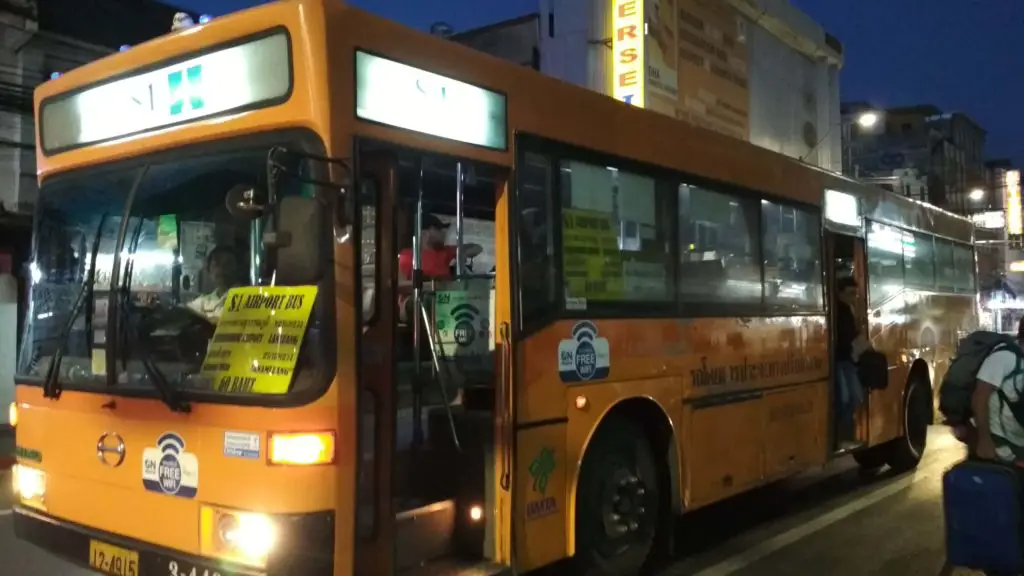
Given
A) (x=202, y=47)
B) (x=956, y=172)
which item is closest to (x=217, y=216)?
(x=202, y=47)

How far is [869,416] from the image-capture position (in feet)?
28.1

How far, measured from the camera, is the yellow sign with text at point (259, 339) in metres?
3.69

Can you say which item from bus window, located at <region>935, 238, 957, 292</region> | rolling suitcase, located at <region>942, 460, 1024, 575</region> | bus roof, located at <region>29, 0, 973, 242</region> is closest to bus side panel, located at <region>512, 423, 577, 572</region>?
bus roof, located at <region>29, 0, 973, 242</region>

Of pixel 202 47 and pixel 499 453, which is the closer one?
pixel 202 47

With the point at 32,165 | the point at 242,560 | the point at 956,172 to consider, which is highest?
the point at 956,172

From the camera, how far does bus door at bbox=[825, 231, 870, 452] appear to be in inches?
316

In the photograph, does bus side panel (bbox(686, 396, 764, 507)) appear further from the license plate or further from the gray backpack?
the license plate

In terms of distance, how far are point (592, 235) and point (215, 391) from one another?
2.40m

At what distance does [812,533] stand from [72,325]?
5561mm

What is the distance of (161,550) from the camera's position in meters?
3.93

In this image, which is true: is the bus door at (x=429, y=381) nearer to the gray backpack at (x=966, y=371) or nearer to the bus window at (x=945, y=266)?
the gray backpack at (x=966, y=371)

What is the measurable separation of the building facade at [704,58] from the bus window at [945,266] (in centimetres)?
394

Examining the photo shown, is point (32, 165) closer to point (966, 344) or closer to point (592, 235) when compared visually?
point (592, 235)

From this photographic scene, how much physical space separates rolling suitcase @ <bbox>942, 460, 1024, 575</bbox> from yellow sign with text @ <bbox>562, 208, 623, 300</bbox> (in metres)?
2.14
